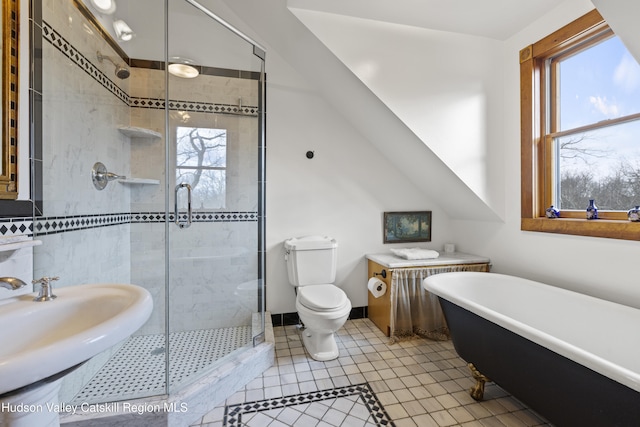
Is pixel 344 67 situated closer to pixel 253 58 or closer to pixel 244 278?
pixel 253 58

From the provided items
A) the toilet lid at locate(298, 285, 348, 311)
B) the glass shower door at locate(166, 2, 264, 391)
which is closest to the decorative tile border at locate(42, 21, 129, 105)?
the glass shower door at locate(166, 2, 264, 391)

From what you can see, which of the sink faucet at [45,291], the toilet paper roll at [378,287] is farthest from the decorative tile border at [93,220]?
the toilet paper roll at [378,287]

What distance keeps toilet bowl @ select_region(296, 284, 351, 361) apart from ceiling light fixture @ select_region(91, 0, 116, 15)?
91.2 inches

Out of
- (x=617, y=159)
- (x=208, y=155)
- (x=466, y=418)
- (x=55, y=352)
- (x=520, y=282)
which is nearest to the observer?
(x=55, y=352)

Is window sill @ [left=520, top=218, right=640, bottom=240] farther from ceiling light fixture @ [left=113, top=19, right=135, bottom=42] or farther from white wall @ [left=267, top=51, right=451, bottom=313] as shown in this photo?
ceiling light fixture @ [left=113, top=19, right=135, bottom=42]

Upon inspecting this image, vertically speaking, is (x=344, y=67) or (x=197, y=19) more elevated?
(x=197, y=19)

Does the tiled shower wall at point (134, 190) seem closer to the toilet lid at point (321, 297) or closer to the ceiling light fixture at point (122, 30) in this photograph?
the ceiling light fixture at point (122, 30)

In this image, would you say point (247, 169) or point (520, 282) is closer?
point (520, 282)

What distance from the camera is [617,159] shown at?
1.78 metres

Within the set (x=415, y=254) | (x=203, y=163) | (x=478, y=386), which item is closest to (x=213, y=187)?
(x=203, y=163)

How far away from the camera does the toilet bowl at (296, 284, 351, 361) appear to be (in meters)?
1.96

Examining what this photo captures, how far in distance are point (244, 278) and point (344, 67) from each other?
182 cm

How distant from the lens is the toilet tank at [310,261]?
2.39m

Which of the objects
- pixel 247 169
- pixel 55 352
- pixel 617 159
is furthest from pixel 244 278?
pixel 617 159
